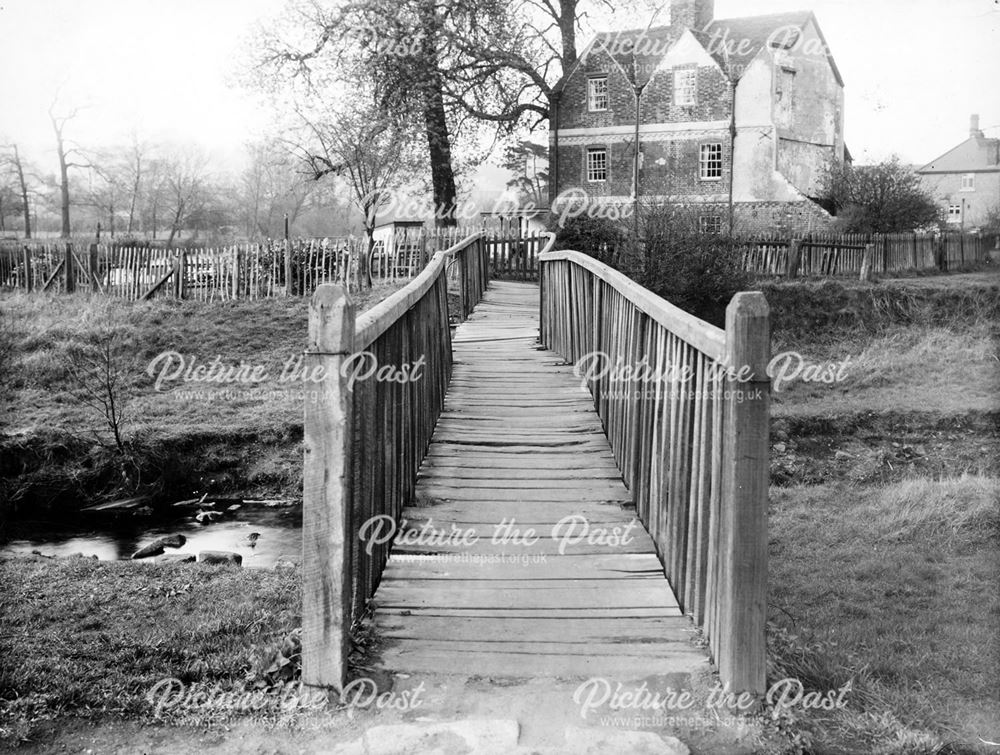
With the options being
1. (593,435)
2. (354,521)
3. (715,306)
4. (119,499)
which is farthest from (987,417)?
(354,521)

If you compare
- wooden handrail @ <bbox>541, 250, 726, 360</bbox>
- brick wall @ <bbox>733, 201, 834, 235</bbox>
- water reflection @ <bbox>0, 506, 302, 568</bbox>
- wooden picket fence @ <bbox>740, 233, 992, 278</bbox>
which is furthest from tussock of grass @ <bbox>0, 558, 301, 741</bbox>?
brick wall @ <bbox>733, 201, 834, 235</bbox>

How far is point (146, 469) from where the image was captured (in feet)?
44.7

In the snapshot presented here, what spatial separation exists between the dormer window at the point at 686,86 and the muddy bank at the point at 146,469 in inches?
1184

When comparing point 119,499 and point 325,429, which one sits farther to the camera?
point 119,499

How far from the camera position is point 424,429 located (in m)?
6.73

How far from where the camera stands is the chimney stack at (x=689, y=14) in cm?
3994

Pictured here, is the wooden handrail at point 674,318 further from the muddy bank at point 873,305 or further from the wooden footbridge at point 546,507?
the muddy bank at point 873,305

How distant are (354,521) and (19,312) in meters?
19.3

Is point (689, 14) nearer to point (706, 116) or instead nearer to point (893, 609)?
point (706, 116)

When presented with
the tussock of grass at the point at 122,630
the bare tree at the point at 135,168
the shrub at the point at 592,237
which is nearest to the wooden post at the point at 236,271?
the shrub at the point at 592,237

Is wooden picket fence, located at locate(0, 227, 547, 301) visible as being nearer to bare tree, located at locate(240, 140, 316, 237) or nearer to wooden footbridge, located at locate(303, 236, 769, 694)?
wooden footbridge, located at locate(303, 236, 769, 694)

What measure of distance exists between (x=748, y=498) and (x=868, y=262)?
83.1 ft

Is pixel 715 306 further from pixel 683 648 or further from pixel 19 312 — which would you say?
pixel 683 648

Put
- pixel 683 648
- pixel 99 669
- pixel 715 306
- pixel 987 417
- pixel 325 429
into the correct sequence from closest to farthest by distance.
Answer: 1. pixel 325 429
2. pixel 683 648
3. pixel 99 669
4. pixel 987 417
5. pixel 715 306
